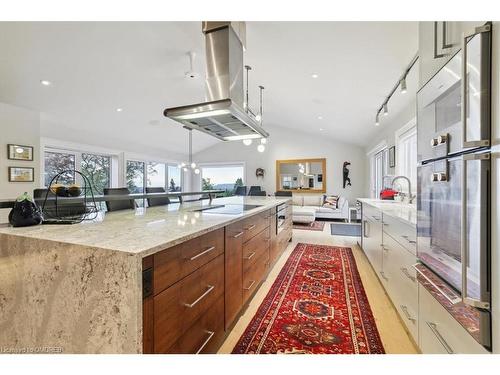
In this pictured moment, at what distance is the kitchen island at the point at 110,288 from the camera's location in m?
0.78

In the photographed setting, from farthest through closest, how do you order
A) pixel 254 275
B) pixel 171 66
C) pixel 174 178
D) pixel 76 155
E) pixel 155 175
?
1. pixel 174 178
2. pixel 155 175
3. pixel 76 155
4. pixel 171 66
5. pixel 254 275

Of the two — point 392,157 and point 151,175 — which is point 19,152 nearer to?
point 151,175

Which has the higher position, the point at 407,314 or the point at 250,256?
the point at 250,256

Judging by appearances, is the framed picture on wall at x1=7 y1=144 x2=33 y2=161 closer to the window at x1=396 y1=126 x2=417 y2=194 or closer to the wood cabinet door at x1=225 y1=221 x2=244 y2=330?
the wood cabinet door at x1=225 y1=221 x2=244 y2=330

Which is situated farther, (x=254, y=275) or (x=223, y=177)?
(x=223, y=177)

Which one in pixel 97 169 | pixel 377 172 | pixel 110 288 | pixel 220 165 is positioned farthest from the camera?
pixel 220 165

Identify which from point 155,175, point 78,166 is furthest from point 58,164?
point 155,175

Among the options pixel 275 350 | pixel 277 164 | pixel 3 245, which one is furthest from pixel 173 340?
pixel 277 164

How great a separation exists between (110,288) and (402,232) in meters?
1.87

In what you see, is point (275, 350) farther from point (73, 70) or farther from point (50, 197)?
point (73, 70)

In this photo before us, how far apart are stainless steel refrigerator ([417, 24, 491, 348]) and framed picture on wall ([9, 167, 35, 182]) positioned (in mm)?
5254

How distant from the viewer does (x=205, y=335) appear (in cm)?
118

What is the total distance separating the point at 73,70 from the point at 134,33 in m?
1.25
